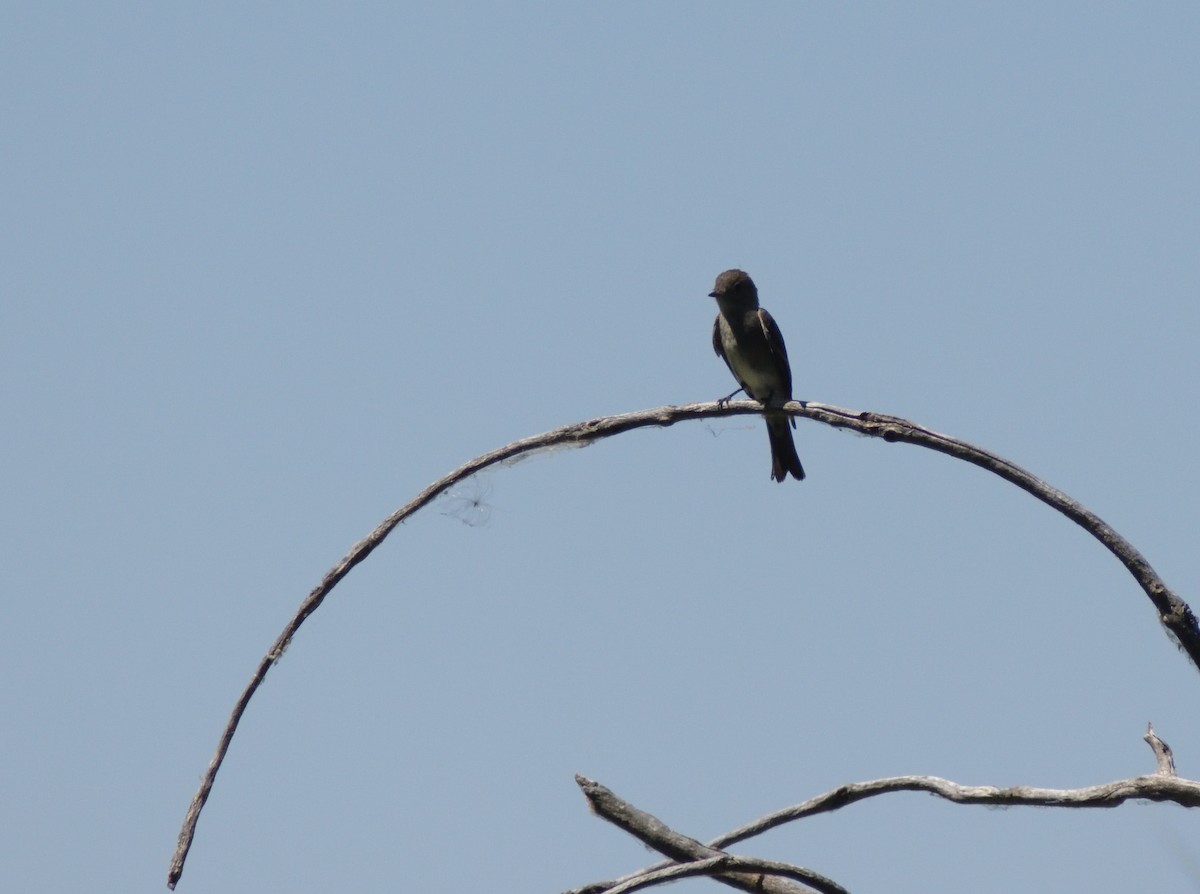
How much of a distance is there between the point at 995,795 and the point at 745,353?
576 cm

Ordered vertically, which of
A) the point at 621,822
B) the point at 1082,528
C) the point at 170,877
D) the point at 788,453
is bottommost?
the point at 170,877

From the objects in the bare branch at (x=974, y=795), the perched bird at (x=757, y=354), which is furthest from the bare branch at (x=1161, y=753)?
the perched bird at (x=757, y=354)

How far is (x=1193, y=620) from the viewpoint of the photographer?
4203 mm

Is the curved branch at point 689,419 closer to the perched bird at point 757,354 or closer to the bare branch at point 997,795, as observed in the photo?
the bare branch at point 997,795

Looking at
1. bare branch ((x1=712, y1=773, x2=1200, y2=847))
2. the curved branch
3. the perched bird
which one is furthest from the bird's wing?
bare branch ((x1=712, y1=773, x2=1200, y2=847))

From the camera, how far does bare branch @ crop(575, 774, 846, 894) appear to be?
422 cm

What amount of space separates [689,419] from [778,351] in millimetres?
4584

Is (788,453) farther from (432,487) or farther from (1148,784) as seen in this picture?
(1148,784)

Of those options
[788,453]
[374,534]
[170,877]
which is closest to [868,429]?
[374,534]

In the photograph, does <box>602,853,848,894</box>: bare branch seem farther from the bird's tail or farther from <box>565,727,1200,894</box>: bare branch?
the bird's tail

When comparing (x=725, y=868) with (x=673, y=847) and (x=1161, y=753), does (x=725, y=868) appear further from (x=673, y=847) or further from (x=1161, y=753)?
(x=1161, y=753)

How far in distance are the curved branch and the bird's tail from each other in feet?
12.9

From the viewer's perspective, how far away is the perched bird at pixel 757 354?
31.9 feet

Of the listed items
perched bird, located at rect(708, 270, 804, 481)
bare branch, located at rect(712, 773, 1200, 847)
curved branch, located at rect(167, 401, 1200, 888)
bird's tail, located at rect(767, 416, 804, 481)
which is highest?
perched bird, located at rect(708, 270, 804, 481)
